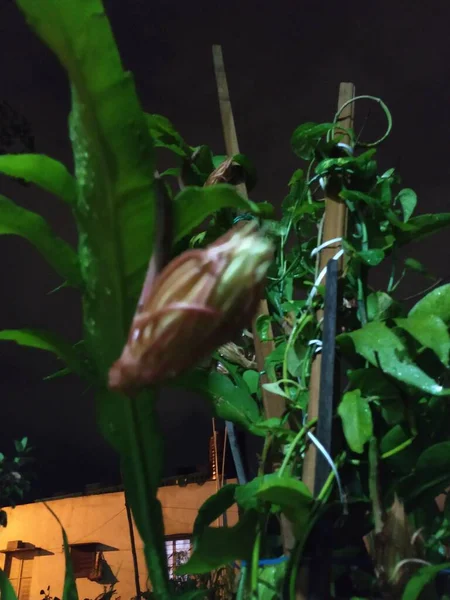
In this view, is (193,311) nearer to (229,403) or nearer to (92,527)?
(229,403)

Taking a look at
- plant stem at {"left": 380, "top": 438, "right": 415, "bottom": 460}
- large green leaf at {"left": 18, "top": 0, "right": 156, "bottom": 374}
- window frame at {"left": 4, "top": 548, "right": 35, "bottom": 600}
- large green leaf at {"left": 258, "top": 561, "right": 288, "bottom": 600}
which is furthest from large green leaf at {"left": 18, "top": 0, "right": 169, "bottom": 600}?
window frame at {"left": 4, "top": 548, "right": 35, "bottom": 600}

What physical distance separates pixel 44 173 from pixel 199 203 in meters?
0.11

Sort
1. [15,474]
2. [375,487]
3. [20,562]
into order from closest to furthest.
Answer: [375,487] < [15,474] < [20,562]

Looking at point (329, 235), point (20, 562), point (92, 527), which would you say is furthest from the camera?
point (20, 562)

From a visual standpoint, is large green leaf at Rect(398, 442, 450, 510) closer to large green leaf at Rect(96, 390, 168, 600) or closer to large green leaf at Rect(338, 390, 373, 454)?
large green leaf at Rect(338, 390, 373, 454)

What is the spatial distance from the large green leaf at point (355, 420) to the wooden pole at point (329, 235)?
0.11 feet

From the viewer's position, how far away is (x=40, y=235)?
1.22ft

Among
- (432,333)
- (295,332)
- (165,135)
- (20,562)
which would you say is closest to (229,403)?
(295,332)

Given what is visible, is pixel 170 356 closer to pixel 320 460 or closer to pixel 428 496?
pixel 320 460

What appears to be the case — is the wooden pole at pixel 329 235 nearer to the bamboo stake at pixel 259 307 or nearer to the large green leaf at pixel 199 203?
the bamboo stake at pixel 259 307

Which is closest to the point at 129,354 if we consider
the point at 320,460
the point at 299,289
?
the point at 320,460

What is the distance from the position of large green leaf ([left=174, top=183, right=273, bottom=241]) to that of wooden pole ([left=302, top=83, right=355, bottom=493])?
210 mm

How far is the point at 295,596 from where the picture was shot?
0.41 meters

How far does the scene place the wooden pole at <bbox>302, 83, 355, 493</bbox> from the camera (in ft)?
1.50
